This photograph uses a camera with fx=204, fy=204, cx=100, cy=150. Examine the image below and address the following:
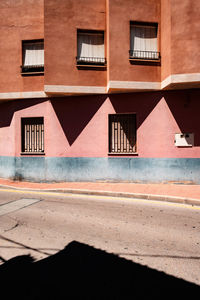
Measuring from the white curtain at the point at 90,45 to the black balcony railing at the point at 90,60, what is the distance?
0.43 feet

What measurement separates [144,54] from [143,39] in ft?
2.35

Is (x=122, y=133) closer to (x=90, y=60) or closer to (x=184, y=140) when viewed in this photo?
(x=184, y=140)

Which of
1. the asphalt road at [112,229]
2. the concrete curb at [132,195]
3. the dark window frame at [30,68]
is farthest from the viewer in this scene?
the dark window frame at [30,68]

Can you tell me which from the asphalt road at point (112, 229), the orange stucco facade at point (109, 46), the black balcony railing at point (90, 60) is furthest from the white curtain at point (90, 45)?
the asphalt road at point (112, 229)

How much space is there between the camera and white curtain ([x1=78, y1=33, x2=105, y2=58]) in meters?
9.70

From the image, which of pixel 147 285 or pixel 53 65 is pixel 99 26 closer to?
pixel 53 65

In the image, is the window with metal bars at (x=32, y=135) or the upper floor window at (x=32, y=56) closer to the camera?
the upper floor window at (x=32, y=56)

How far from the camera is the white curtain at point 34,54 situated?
34.1 ft

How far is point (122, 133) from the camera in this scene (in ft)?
32.2

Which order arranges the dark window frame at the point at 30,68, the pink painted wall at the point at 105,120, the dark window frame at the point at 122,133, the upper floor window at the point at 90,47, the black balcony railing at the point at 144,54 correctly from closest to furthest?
the pink painted wall at the point at 105,120
the black balcony railing at the point at 144,54
the upper floor window at the point at 90,47
the dark window frame at the point at 122,133
the dark window frame at the point at 30,68

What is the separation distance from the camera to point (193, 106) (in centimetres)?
907

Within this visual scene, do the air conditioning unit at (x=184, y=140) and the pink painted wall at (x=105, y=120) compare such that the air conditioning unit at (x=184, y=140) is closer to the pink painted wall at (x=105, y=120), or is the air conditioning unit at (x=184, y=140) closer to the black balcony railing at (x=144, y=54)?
the pink painted wall at (x=105, y=120)

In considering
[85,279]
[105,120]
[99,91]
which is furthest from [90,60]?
[85,279]

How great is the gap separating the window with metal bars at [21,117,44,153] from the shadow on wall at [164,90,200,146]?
639 cm
